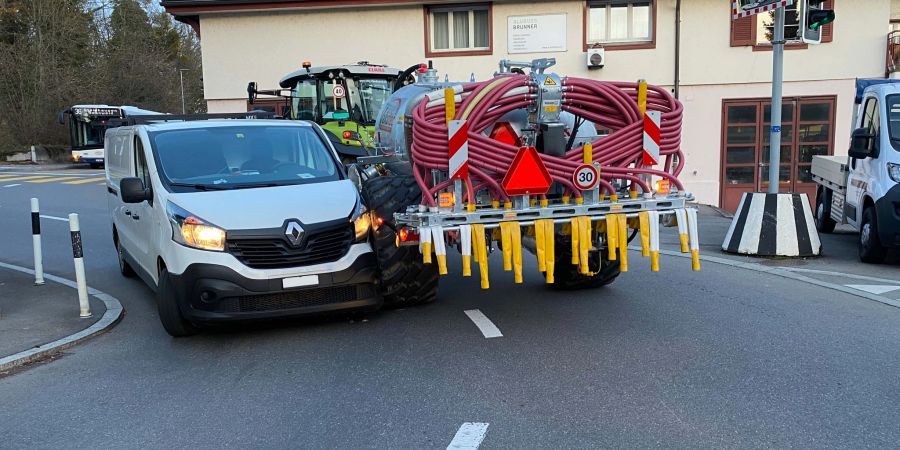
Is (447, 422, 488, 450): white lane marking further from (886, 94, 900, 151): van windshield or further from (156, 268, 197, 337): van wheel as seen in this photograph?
(886, 94, 900, 151): van windshield

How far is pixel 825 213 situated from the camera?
13180mm

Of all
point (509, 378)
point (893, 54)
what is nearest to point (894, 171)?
point (509, 378)

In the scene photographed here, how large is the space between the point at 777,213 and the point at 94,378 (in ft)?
27.0

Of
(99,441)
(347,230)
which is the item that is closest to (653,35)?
(347,230)

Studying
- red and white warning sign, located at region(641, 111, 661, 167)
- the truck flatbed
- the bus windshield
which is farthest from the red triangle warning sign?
the bus windshield

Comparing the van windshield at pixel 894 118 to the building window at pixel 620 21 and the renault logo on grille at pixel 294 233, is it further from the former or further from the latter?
the building window at pixel 620 21

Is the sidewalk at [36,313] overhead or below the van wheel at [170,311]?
below

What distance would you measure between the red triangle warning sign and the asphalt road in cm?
128

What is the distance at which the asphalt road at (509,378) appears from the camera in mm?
4469

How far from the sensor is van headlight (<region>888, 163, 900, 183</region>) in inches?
374

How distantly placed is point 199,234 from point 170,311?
730 mm

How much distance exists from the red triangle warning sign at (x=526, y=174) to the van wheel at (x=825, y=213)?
9.01m

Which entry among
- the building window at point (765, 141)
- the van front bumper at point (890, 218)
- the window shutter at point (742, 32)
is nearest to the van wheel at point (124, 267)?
the van front bumper at point (890, 218)

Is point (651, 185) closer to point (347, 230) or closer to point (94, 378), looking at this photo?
point (347, 230)
